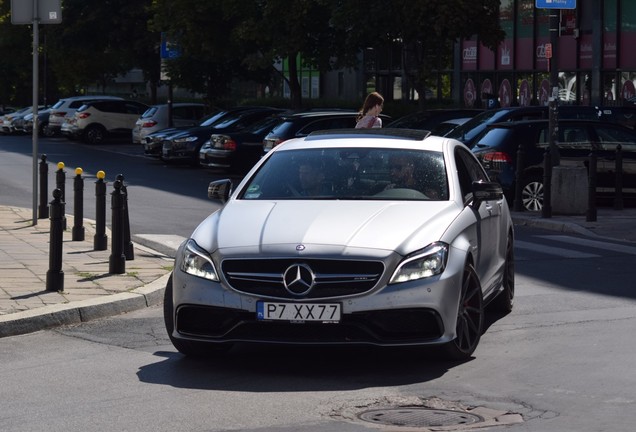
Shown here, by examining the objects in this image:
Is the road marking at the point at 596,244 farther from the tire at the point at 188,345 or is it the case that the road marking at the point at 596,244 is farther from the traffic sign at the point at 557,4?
the tire at the point at 188,345

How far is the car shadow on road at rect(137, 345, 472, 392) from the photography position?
8094 millimetres

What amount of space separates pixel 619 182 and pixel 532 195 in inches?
52.9

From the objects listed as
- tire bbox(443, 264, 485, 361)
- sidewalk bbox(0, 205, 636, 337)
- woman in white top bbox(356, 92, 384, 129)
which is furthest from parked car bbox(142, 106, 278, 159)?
tire bbox(443, 264, 485, 361)

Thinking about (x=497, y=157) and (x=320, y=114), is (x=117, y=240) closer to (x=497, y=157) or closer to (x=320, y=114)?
(x=497, y=157)

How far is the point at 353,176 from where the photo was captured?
381 inches

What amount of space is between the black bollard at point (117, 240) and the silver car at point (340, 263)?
10.7 feet

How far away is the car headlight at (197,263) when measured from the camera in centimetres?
851

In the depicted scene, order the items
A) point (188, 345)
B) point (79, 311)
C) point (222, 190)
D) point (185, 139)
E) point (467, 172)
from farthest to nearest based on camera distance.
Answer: point (185, 139) → point (79, 311) → point (467, 172) → point (222, 190) → point (188, 345)

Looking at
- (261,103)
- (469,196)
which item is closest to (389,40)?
(261,103)

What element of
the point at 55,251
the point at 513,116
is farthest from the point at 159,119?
the point at 55,251

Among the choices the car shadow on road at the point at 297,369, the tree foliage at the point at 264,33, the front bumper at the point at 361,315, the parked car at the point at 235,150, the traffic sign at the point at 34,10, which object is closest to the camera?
the car shadow on road at the point at 297,369

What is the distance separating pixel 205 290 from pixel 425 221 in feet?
4.88

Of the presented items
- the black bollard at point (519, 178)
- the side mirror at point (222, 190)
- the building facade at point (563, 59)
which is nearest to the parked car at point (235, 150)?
the building facade at point (563, 59)

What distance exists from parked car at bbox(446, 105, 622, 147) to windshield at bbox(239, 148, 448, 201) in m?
12.2
